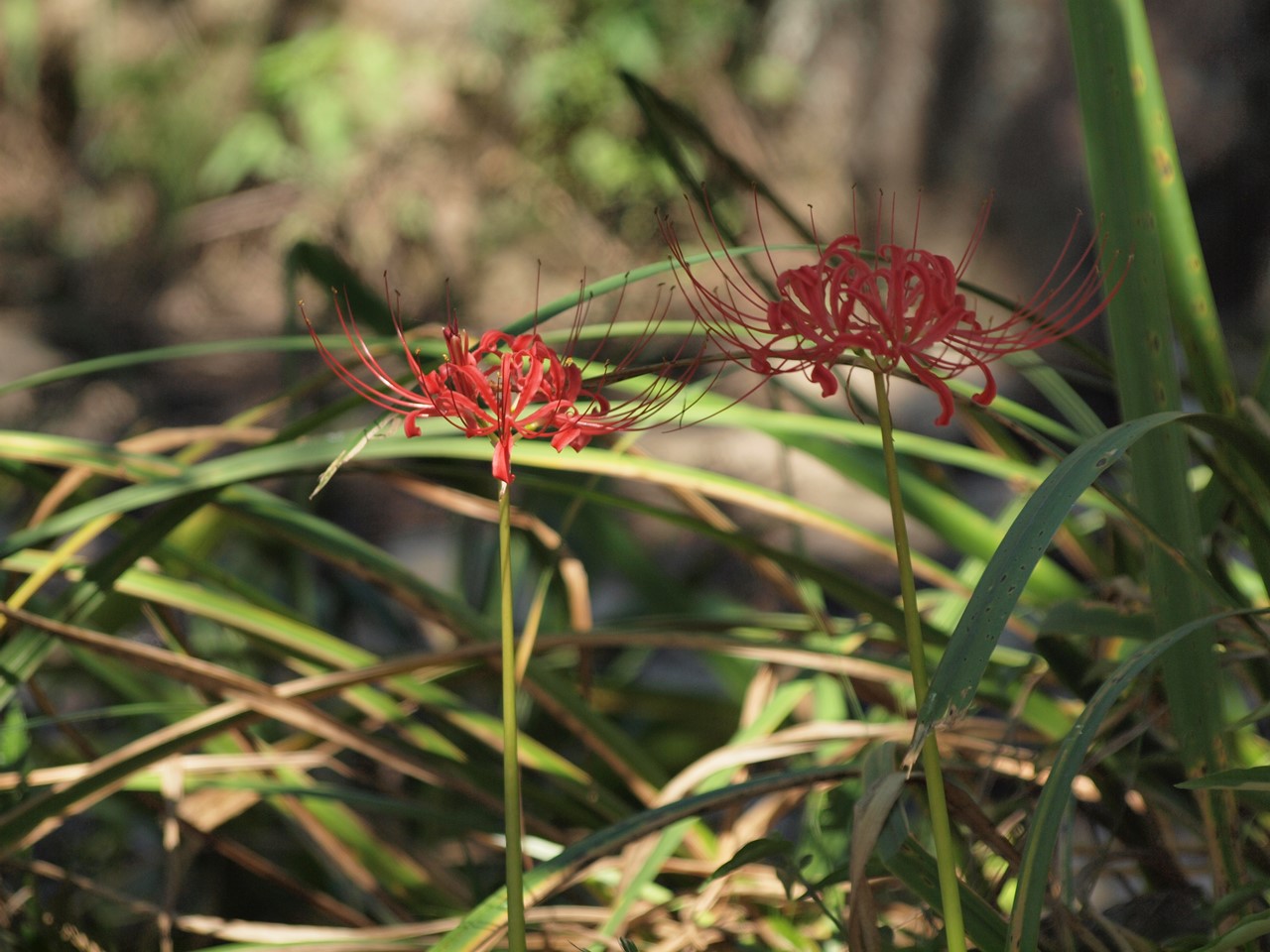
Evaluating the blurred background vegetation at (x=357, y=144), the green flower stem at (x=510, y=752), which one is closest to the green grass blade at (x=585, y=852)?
the green flower stem at (x=510, y=752)

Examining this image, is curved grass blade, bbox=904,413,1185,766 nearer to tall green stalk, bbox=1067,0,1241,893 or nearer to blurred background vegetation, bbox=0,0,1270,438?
tall green stalk, bbox=1067,0,1241,893

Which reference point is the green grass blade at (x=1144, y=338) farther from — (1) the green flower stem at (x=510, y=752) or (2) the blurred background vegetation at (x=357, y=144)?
(2) the blurred background vegetation at (x=357, y=144)

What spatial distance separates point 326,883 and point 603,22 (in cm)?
299

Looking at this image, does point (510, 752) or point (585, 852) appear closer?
point (510, 752)

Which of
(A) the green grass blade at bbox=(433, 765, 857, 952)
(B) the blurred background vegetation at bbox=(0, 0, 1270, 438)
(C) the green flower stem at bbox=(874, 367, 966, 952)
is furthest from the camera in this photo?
(B) the blurred background vegetation at bbox=(0, 0, 1270, 438)

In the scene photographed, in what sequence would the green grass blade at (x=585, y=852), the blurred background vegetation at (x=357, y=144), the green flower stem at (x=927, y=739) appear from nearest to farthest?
the green flower stem at (x=927, y=739) < the green grass blade at (x=585, y=852) < the blurred background vegetation at (x=357, y=144)

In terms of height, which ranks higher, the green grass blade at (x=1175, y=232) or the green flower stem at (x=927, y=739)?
the green grass blade at (x=1175, y=232)

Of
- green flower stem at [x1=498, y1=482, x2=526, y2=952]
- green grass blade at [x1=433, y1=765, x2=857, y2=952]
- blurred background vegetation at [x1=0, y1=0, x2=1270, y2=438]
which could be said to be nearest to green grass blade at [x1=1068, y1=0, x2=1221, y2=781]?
green grass blade at [x1=433, y1=765, x2=857, y2=952]

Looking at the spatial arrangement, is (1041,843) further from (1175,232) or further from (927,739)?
(1175,232)

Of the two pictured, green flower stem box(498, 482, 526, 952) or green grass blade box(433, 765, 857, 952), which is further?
green grass blade box(433, 765, 857, 952)

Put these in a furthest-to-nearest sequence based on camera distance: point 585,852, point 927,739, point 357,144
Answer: point 357,144
point 585,852
point 927,739

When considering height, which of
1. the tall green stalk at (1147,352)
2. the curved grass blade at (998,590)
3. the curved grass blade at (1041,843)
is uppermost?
the tall green stalk at (1147,352)

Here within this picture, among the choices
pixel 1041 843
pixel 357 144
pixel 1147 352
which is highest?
pixel 357 144

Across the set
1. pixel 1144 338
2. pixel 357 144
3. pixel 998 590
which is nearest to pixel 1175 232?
pixel 1144 338
